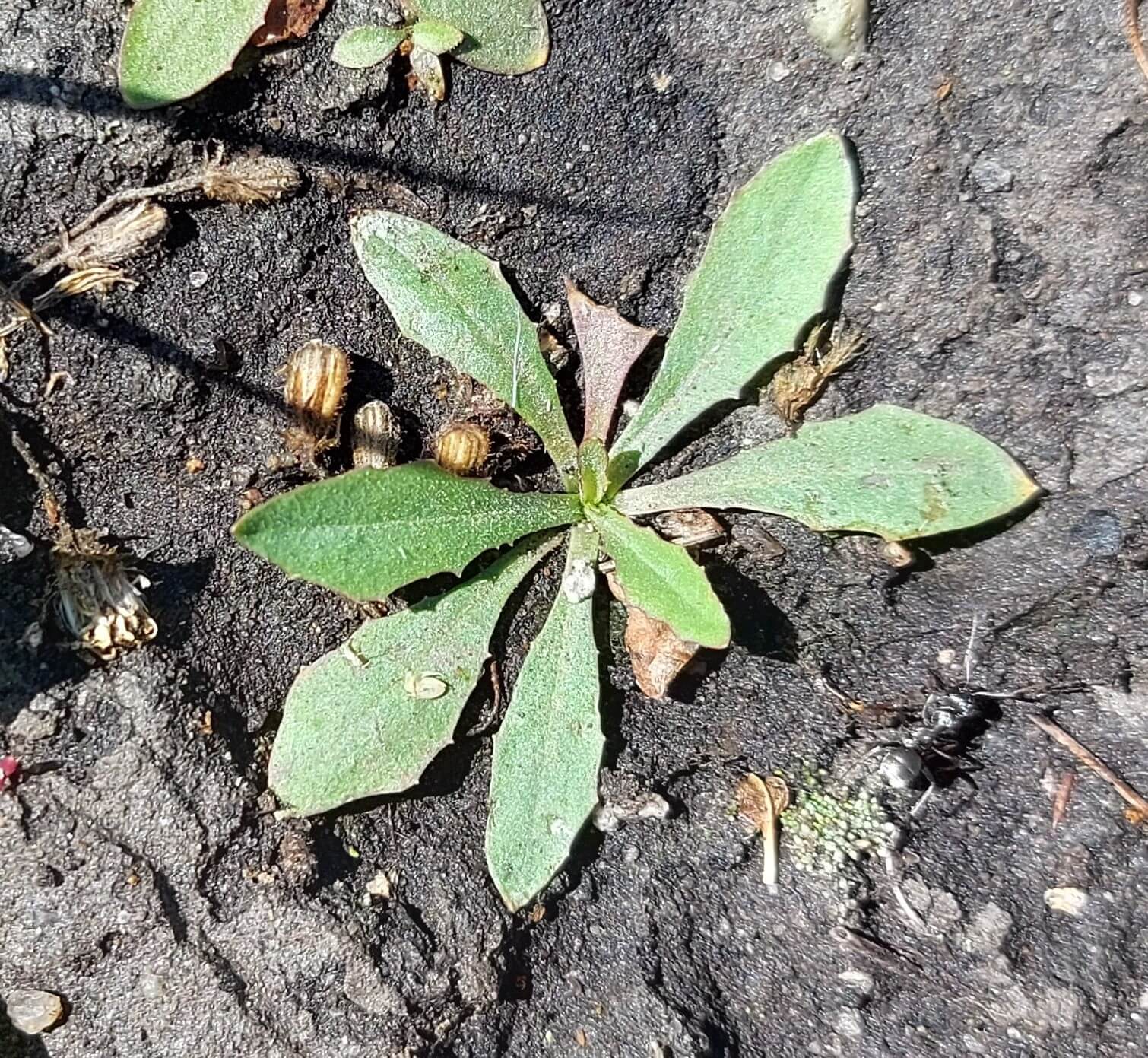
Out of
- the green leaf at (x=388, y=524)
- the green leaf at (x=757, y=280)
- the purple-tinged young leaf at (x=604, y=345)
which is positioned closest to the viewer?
the green leaf at (x=388, y=524)

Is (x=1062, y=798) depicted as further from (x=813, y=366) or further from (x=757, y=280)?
(x=757, y=280)

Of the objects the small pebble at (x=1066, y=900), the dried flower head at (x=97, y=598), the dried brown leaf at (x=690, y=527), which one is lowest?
the small pebble at (x=1066, y=900)

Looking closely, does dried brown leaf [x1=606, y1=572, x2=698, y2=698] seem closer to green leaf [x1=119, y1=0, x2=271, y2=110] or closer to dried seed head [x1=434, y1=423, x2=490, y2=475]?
dried seed head [x1=434, y1=423, x2=490, y2=475]

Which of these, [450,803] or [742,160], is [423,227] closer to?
[742,160]

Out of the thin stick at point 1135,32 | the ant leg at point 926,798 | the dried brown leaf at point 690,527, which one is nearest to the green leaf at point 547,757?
the dried brown leaf at point 690,527

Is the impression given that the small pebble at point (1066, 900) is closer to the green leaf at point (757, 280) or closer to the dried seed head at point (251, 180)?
the green leaf at point (757, 280)

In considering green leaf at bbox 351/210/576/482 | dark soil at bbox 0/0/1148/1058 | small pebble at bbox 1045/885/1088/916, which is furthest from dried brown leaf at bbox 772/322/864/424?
small pebble at bbox 1045/885/1088/916

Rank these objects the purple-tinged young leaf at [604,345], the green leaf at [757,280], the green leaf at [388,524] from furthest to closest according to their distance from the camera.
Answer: the purple-tinged young leaf at [604,345], the green leaf at [757,280], the green leaf at [388,524]

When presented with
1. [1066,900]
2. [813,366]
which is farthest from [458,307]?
[1066,900]
